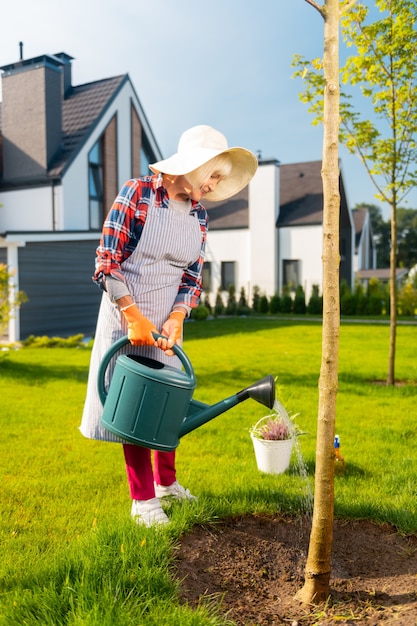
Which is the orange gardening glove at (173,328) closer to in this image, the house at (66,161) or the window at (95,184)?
the house at (66,161)

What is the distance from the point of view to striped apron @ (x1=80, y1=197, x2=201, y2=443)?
2.85 meters

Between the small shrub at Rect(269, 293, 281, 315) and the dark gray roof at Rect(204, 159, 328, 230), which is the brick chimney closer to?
the dark gray roof at Rect(204, 159, 328, 230)

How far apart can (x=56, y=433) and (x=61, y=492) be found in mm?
1576

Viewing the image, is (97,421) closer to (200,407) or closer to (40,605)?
(200,407)

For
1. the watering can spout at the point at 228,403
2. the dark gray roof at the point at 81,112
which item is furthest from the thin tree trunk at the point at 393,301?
the dark gray roof at the point at 81,112

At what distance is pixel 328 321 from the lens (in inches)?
87.3

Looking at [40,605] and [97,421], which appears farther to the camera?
[97,421]

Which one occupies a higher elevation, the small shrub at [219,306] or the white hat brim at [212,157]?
the white hat brim at [212,157]

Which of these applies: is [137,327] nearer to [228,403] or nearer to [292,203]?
[228,403]

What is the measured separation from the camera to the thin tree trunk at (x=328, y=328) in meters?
2.15

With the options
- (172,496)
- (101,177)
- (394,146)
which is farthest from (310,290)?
(172,496)

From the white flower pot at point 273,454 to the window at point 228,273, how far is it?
68.1 ft

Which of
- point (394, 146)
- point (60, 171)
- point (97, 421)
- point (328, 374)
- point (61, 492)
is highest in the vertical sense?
point (60, 171)

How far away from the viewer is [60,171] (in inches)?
648
